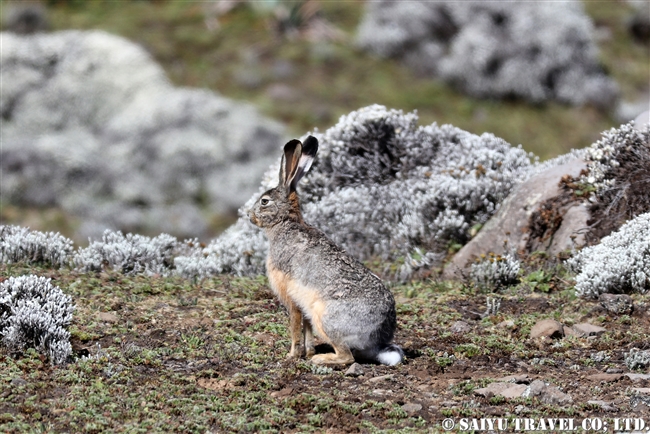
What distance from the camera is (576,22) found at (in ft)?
68.6

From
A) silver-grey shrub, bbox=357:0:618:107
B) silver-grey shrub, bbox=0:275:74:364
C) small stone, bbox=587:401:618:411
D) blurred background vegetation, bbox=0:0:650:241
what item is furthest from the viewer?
silver-grey shrub, bbox=357:0:618:107

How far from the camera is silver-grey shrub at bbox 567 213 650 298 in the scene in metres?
7.68

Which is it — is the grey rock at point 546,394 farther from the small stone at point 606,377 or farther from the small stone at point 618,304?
the small stone at point 618,304

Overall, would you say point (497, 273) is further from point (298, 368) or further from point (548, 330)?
point (298, 368)

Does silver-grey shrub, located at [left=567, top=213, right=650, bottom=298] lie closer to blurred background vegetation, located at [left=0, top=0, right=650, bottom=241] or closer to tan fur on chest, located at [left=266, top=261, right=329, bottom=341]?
tan fur on chest, located at [left=266, top=261, right=329, bottom=341]

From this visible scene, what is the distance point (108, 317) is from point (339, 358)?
2240 mm

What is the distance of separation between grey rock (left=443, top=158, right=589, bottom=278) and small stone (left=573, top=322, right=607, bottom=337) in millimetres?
1759

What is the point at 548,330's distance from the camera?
7051 millimetres

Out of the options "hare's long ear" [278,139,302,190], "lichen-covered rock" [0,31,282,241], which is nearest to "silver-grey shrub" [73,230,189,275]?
"hare's long ear" [278,139,302,190]

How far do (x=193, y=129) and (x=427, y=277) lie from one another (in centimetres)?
1039

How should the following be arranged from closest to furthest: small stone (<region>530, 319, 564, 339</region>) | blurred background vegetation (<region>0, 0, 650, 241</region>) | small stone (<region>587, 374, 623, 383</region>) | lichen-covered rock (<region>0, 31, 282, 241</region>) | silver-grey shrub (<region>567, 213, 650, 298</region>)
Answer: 1. small stone (<region>587, 374, 623, 383</region>)
2. small stone (<region>530, 319, 564, 339</region>)
3. silver-grey shrub (<region>567, 213, 650, 298</region>)
4. lichen-covered rock (<region>0, 31, 282, 241</region>)
5. blurred background vegetation (<region>0, 0, 650, 241</region>)

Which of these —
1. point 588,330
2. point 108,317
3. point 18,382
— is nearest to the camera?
point 18,382

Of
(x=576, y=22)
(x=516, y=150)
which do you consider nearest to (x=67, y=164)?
(x=516, y=150)

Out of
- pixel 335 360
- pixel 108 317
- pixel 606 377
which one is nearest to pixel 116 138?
pixel 108 317
